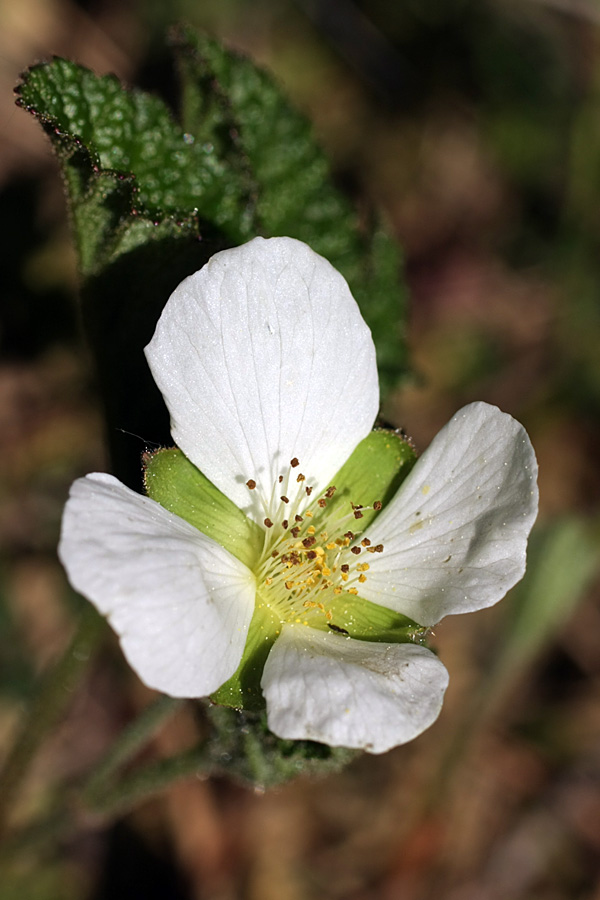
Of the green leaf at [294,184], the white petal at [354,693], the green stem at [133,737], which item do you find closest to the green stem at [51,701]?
the green stem at [133,737]

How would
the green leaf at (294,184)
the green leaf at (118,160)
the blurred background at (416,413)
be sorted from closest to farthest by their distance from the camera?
the green leaf at (118,160) < the green leaf at (294,184) < the blurred background at (416,413)

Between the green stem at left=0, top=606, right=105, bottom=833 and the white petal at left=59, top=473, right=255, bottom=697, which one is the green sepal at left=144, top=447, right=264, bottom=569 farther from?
the green stem at left=0, top=606, right=105, bottom=833

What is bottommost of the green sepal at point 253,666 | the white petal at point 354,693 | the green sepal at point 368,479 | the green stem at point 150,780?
the green stem at point 150,780

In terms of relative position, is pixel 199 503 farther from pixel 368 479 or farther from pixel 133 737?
pixel 133 737

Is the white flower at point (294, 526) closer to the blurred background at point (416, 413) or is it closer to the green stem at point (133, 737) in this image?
the green stem at point (133, 737)

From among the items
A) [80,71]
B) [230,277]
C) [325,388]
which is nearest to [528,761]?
[325,388]

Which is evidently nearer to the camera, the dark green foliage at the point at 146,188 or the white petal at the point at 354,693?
the white petal at the point at 354,693

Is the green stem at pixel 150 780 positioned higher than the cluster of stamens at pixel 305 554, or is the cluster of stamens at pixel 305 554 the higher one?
the cluster of stamens at pixel 305 554
